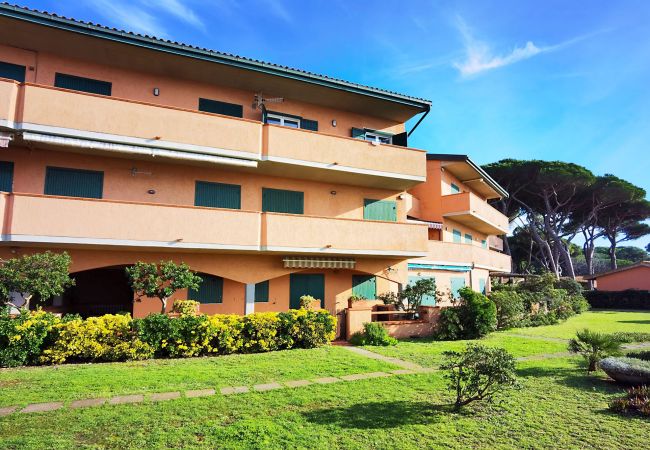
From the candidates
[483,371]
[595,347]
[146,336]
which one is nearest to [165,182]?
[146,336]

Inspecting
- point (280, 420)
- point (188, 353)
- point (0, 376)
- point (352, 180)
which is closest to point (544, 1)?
point (352, 180)

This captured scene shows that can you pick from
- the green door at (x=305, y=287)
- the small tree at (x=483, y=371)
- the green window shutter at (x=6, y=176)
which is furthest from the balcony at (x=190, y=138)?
the small tree at (x=483, y=371)

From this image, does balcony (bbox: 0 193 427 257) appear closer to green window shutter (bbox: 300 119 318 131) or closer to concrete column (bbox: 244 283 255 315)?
concrete column (bbox: 244 283 255 315)

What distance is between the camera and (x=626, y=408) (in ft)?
26.5

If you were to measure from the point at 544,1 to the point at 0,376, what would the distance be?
60.1 feet

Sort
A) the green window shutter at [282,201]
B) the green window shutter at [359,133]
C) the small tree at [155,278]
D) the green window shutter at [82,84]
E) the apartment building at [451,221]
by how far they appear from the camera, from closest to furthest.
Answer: the small tree at [155,278] < the green window shutter at [82,84] < the green window shutter at [282,201] < the green window shutter at [359,133] < the apartment building at [451,221]

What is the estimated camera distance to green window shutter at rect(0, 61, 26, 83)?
1463cm

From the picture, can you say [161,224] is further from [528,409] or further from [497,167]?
[497,167]

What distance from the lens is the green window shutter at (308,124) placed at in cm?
1967

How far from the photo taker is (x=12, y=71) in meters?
14.8

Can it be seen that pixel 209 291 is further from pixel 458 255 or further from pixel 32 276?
pixel 458 255

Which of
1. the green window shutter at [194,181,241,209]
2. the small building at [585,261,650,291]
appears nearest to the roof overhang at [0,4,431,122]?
the green window shutter at [194,181,241,209]

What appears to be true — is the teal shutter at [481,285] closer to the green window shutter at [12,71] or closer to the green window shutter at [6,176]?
the green window shutter at [6,176]

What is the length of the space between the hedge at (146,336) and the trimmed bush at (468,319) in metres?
5.66
